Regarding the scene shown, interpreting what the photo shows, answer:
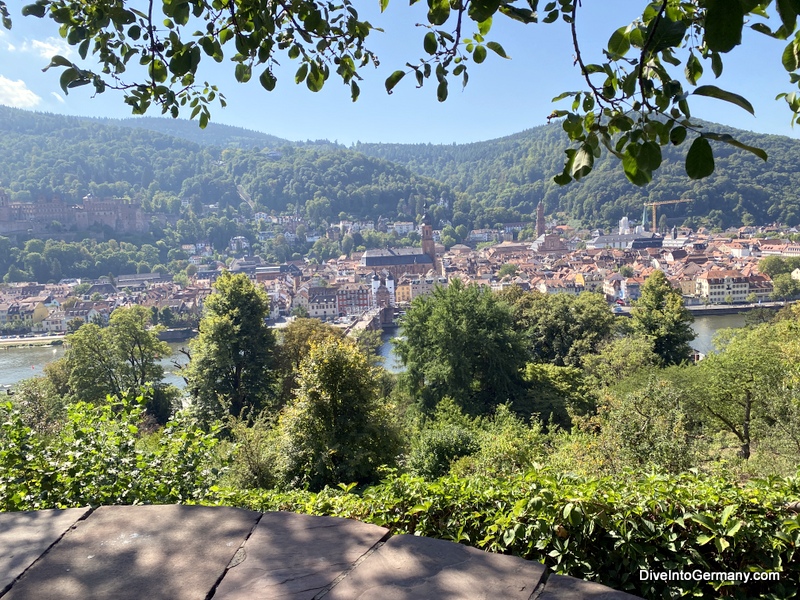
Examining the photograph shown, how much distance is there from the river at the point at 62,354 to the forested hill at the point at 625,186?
2346 centimetres

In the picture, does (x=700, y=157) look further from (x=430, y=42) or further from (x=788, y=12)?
(x=430, y=42)

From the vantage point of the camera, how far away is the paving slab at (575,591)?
3.26ft

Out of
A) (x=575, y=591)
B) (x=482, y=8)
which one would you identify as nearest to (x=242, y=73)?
(x=482, y=8)

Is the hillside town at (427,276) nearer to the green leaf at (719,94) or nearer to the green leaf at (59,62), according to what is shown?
the green leaf at (59,62)

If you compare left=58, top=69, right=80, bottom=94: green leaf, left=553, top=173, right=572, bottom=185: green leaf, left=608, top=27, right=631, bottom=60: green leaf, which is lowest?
left=553, top=173, right=572, bottom=185: green leaf

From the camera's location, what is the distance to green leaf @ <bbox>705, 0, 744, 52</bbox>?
0.70m

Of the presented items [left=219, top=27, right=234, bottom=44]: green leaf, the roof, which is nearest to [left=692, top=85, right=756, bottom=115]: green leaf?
[left=219, top=27, right=234, bottom=44]: green leaf

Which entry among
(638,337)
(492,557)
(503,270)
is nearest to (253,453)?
(492,557)

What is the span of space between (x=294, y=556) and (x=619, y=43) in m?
1.12

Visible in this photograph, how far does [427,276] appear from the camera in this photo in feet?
172

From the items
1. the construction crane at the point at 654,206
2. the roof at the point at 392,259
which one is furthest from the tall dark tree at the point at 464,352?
the construction crane at the point at 654,206

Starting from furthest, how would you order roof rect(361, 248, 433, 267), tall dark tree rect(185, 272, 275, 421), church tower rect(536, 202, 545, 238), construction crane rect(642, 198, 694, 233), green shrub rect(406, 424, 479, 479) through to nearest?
church tower rect(536, 202, 545, 238) → construction crane rect(642, 198, 694, 233) → roof rect(361, 248, 433, 267) → tall dark tree rect(185, 272, 275, 421) → green shrub rect(406, 424, 479, 479)

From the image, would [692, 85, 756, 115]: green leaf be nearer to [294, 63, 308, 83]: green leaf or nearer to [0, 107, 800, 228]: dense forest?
[294, 63, 308, 83]: green leaf

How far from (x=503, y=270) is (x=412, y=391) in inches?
1654
